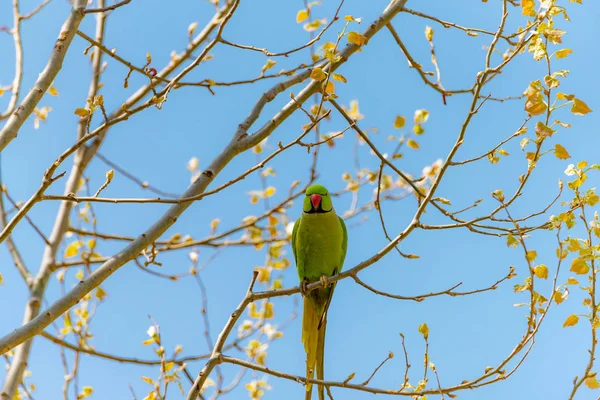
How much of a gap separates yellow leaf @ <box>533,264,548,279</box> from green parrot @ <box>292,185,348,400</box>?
1678 mm

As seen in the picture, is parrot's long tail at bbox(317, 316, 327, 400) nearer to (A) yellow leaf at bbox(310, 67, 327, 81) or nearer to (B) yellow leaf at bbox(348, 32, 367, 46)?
(A) yellow leaf at bbox(310, 67, 327, 81)

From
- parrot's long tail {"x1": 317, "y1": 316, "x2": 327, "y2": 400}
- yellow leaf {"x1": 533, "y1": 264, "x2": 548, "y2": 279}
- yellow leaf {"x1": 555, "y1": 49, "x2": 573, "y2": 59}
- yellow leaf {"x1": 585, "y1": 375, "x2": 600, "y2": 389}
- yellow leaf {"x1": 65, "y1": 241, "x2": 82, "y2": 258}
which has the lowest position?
yellow leaf {"x1": 585, "y1": 375, "x2": 600, "y2": 389}

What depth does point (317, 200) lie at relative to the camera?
4.52 meters

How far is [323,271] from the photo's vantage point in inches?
174

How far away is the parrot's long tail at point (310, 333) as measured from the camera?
3.91 meters

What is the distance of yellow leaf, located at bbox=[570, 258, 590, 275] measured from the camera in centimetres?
261

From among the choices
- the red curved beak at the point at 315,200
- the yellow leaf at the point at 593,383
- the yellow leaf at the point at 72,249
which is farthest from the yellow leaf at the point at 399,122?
the yellow leaf at the point at 72,249

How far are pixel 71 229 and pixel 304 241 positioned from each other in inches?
83.7

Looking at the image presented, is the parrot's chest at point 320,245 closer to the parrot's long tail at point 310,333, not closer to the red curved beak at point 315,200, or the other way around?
the red curved beak at point 315,200

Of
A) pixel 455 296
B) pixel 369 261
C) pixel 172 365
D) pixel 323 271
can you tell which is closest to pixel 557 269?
pixel 455 296

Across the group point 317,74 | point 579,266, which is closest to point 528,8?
point 317,74

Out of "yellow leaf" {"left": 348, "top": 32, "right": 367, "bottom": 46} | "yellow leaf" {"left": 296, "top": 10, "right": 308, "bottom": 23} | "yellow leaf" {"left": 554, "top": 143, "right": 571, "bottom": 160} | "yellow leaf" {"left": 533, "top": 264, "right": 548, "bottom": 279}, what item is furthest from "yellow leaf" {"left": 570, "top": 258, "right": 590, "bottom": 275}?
"yellow leaf" {"left": 296, "top": 10, "right": 308, "bottom": 23}

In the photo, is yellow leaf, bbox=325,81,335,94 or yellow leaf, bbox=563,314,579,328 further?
yellow leaf, bbox=325,81,335,94

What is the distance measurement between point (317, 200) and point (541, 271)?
203cm
